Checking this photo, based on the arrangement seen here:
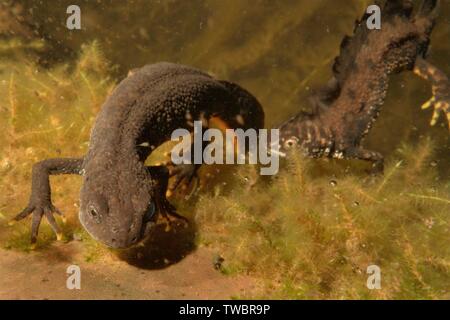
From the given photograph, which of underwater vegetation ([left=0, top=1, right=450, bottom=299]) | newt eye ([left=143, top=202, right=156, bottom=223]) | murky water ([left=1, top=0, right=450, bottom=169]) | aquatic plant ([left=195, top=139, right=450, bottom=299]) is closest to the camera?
newt eye ([left=143, top=202, right=156, bottom=223])

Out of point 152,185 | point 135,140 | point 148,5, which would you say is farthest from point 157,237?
point 148,5

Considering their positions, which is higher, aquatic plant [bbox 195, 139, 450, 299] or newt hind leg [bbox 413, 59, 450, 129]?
newt hind leg [bbox 413, 59, 450, 129]

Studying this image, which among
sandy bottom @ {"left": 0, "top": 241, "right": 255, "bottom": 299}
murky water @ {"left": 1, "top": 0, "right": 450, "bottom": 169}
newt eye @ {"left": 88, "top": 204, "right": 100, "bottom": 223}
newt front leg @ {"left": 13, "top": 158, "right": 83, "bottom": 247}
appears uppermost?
murky water @ {"left": 1, "top": 0, "right": 450, "bottom": 169}

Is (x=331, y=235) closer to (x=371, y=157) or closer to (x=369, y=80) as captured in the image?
(x=371, y=157)

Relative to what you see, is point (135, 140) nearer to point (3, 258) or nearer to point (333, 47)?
point (3, 258)

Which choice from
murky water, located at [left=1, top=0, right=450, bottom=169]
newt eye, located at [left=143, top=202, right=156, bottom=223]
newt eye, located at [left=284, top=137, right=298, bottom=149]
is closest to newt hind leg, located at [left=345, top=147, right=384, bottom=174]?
newt eye, located at [left=284, top=137, right=298, bottom=149]

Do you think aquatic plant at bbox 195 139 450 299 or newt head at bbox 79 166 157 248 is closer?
newt head at bbox 79 166 157 248

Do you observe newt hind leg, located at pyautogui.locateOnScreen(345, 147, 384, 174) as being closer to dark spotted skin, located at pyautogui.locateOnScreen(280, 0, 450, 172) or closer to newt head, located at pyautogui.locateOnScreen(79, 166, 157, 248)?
dark spotted skin, located at pyautogui.locateOnScreen(280, 0, 450, 172)
